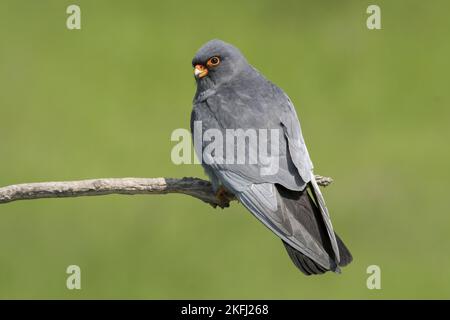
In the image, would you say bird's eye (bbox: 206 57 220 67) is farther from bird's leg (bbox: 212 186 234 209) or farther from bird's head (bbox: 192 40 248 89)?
bird's leg (bbox: 212 186 234 209)

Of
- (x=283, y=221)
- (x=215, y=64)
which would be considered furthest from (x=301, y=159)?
(x=215, y=64)

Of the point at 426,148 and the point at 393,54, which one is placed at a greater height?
the point at 393,54

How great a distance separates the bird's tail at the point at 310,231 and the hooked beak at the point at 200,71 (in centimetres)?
79

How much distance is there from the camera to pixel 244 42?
11.0m

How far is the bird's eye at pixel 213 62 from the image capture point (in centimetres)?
524

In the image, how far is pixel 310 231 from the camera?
4.61m

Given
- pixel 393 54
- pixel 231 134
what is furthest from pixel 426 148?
pixel 231 134

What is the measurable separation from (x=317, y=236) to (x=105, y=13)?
713 centimetres

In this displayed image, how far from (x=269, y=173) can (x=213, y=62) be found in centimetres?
79

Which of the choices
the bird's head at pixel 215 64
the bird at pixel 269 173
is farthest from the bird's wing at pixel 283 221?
the bird's head at pixel 215 64

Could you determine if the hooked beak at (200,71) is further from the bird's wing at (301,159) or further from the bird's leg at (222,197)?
the bird's leg at (222,197)

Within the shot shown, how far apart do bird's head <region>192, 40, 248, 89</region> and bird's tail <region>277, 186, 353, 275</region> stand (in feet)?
2.49

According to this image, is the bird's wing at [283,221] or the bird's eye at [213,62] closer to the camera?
the bird's wing at [283,221]

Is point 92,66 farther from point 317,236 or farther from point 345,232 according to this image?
point 317,236
